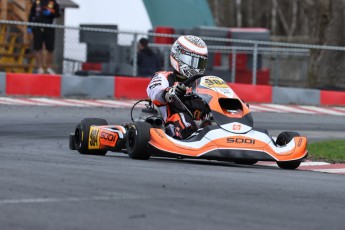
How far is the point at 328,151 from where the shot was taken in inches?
486

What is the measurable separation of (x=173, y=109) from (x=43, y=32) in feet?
33.0

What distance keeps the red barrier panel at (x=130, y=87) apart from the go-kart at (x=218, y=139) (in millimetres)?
9022

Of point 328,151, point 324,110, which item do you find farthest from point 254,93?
point 328,151

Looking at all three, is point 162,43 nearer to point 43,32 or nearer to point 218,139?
point 43,32

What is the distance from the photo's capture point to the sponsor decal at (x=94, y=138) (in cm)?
1105

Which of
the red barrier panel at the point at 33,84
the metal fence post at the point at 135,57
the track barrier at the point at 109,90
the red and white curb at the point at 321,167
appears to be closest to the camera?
the red and white curb at the point at 321,167

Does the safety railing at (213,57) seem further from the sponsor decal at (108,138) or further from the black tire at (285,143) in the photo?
the black tire at (285,143)

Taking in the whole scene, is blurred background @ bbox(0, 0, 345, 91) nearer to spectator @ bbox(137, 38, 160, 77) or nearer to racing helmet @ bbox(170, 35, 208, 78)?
spectator @ bbox(137, 38, 160, 77)

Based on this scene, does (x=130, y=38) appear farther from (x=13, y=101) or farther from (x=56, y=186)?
(x=56, y=186)

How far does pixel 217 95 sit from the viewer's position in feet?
33.4

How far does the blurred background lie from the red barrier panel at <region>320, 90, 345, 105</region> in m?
0.56

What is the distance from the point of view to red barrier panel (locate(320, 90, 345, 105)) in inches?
→ 808

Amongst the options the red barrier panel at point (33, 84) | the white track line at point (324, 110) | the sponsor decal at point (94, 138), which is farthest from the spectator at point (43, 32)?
the sponsor decal at point (94, 138)

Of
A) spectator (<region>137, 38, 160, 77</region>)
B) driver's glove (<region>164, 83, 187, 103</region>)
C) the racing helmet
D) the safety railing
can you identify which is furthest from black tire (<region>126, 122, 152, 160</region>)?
spectator (<region>137, 38, 160, 77</region>)
